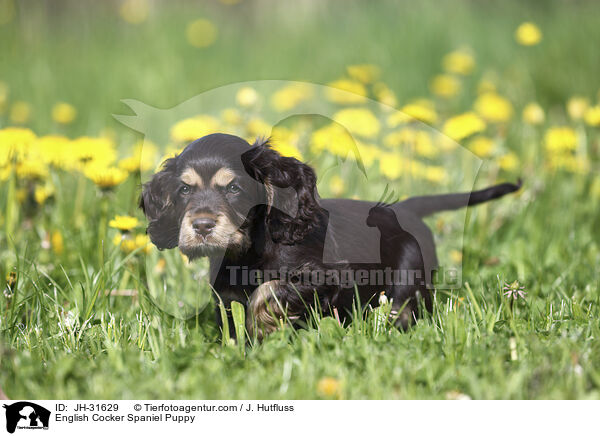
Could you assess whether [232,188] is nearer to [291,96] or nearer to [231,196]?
[231,196]

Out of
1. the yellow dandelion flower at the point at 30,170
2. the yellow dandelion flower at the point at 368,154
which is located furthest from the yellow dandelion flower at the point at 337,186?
the yellow dandelion flower at the point at 30,170

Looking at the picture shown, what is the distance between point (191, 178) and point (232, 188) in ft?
0.51

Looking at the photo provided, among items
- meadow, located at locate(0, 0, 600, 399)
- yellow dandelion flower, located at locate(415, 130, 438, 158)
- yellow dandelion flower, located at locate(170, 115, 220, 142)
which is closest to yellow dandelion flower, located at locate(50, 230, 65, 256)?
meadow, located at locate(0, 0, 600, 399)

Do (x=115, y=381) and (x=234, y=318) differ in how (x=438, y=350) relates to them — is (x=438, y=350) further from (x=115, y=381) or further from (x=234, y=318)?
(x=115, y=381)

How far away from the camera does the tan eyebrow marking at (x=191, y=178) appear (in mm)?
2434

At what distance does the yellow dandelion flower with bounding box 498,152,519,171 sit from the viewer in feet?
15.8

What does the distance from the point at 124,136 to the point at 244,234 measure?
3.60 metres

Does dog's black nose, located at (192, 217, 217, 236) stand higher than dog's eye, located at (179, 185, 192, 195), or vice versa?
dog's eye, located at (179, 185, 192, 195)

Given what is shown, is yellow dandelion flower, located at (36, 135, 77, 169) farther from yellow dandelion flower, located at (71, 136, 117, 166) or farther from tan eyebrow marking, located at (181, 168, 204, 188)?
tan eyebrow marking, located at (181, 168, 204, 188)

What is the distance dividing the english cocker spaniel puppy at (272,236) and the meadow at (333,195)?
124mm

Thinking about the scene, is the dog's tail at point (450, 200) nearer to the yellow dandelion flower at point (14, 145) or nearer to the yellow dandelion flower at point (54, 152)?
the yellow dandelion flower at point (54, 152)

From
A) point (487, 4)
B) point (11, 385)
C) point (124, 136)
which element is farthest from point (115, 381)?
point (487, 4)

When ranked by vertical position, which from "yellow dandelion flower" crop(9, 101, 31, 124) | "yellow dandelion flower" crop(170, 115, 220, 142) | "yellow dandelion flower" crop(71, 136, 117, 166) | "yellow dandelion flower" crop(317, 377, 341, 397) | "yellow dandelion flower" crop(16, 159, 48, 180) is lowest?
"yellow dandelion flower" crop(317, 377, 341, 397)

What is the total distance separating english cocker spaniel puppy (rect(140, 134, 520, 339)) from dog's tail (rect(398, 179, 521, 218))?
0.37m
